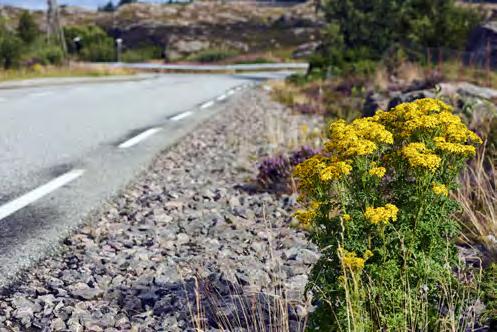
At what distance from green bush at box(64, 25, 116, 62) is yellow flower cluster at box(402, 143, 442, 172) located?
59347 millimetres

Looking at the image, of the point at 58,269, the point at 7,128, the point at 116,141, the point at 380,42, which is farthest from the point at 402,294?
the point at 380,42

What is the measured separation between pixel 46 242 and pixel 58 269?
1.36 feet

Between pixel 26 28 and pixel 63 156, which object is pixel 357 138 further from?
pixel 26 28

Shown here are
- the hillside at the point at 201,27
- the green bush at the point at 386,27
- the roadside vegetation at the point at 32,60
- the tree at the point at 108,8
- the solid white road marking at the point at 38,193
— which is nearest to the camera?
the solid white road marking at the point at 38,193

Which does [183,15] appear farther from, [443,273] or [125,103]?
[443,273]

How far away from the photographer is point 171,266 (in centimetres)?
364

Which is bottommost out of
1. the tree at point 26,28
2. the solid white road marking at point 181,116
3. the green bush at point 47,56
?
the solid white road marking at point 181,116

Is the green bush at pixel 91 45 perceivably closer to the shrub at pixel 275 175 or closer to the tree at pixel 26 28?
the tree at pixel 26 28

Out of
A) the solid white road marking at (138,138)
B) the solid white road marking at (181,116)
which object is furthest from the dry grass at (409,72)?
the solid white road marking at (138,138)

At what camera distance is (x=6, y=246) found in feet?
12.0

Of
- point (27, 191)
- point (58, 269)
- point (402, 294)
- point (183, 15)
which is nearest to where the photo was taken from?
point (402, 294)

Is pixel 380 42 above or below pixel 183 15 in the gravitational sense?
below

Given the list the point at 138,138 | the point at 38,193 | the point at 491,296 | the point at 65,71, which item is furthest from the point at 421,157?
the point at 65,71

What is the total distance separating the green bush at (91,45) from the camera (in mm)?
58562
